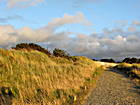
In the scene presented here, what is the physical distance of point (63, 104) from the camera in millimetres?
7703

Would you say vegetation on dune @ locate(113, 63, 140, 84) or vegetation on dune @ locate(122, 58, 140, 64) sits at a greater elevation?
vegetation on dune @ locate(113, 63, 140, 84)

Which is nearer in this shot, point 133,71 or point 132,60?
point 133,71

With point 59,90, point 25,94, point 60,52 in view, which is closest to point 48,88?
point 59,90

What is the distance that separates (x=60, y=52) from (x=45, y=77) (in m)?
26.0

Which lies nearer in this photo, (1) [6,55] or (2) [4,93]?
(2) [4,93]

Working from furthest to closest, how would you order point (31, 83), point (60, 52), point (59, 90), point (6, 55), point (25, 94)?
point (60, 52) < point (6, 55) < point (31, 83) < point (59, 90) < point (25, 94)

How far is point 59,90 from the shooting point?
9094 mm

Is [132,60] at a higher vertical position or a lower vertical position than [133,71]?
lower

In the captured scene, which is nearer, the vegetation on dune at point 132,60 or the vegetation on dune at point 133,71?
the vegetation on dune at point 133,71

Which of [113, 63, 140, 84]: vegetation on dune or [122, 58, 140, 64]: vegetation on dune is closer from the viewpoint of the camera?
[113, 63, 140, 84]: vegetation on dune

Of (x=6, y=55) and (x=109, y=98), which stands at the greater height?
(x=6, y=55)

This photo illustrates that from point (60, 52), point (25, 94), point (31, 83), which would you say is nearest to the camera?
point (25, 94)

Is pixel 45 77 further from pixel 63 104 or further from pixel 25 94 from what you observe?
pixel 63 104

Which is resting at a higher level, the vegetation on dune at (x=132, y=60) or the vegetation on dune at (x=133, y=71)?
the vegetation on dune at (x=133, y=71)
